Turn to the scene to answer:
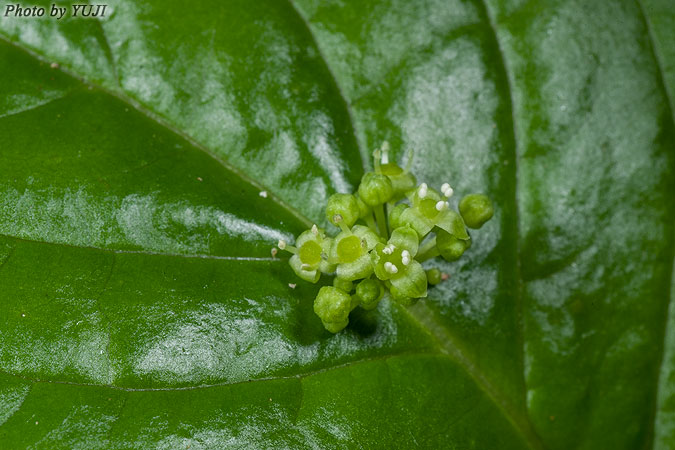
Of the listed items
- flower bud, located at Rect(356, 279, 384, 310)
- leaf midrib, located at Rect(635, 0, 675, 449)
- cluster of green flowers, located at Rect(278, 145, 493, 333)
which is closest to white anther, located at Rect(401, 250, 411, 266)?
cluster of green flowers, located at Rect(278, 145, 493, 333)

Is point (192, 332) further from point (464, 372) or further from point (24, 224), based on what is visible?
point (464, 372)

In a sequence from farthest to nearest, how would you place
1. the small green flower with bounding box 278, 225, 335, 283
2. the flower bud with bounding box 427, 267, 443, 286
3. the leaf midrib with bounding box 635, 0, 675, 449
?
1. the leaf midrib with bounding box 635, 0, 675, 449
2. the flower bud with bounding box 427, 267, 443, 286
3. the small green flower with bounding box 278, 225, 335, 283

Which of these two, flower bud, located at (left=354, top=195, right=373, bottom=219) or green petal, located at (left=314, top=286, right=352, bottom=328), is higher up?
flower bud, located at (left=354, top=195, right=373, bottom=219)

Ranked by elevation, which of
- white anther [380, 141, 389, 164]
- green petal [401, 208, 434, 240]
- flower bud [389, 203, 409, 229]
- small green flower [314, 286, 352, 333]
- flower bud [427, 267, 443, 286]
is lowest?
small green flower [314, 286, 352, 333]

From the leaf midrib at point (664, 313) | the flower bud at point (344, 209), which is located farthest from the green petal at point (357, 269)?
the leaf midrib at point (664, 313)

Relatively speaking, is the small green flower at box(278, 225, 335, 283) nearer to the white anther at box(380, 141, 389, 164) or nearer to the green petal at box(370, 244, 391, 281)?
the green petal at box(370, 244, 391, 281)

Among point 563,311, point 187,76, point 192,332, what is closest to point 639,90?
point 563,311

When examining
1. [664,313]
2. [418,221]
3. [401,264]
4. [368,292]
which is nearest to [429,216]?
[418,221]
